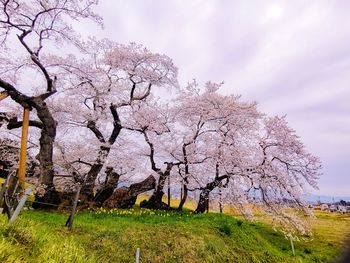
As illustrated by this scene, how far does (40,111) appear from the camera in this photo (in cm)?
2095

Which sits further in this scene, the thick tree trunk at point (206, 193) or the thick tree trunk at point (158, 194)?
the thick tree trunk at point (206, 193)

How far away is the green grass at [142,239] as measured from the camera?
912 cm

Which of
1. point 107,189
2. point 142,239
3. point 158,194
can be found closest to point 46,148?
point 107,189

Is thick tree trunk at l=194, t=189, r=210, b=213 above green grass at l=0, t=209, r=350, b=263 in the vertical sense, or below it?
above

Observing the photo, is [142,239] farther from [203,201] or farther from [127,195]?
[203,201]

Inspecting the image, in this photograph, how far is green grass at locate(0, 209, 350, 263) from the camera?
359 inches

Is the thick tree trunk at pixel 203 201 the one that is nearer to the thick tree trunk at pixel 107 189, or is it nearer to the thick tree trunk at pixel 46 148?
the thick tree trunk at pixel 107 189

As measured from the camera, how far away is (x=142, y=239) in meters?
16.6

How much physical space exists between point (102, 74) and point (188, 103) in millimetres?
A: 7955

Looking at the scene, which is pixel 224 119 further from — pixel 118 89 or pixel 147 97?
pixel 118 89

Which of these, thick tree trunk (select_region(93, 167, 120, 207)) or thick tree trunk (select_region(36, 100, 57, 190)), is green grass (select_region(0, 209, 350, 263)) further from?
thick tree trunk (select_region(93, 167, 120, 207))

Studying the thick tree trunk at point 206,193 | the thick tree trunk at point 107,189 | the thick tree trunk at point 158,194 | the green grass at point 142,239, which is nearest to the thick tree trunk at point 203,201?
the thick tree trunk at point 206,193

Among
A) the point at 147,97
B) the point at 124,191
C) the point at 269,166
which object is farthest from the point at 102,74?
the point at 269,166

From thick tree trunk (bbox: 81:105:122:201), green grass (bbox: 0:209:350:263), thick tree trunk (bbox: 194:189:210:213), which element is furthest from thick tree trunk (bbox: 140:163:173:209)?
thick tree trunk (bbox: 81:105:122:201)
